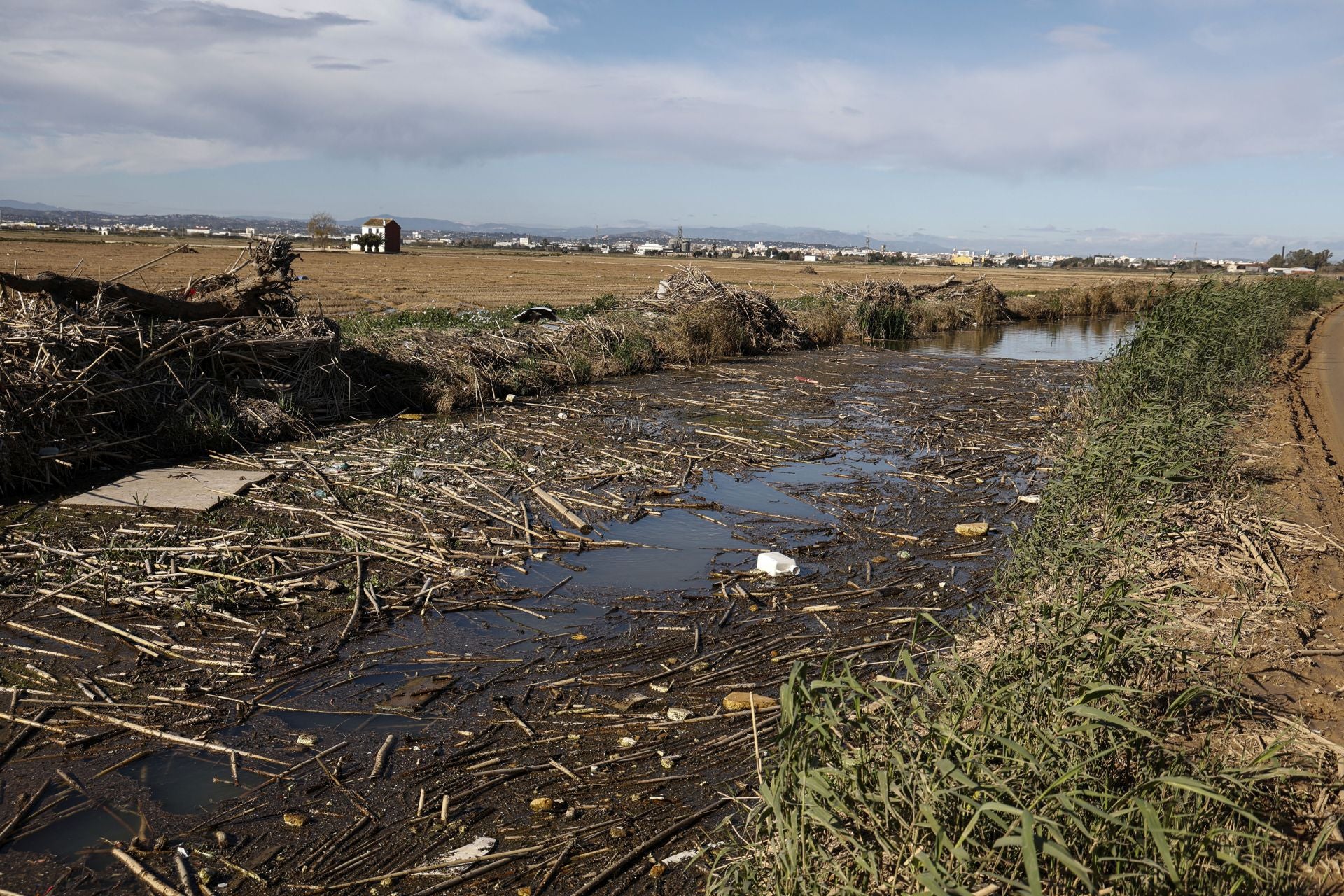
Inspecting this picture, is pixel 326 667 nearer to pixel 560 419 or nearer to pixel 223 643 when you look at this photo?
pixel 223 643

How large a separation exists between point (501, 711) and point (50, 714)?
2.21 m

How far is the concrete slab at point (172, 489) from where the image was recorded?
7.68 m

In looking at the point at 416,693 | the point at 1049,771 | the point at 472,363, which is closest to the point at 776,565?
the point at 416,693

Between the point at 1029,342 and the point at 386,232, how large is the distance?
264 feet

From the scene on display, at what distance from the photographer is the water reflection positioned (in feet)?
77.0

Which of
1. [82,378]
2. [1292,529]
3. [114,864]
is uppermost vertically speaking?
[82,378]

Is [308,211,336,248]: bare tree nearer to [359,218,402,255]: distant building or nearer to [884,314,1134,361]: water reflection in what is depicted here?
[359,218,402,255]: distant building

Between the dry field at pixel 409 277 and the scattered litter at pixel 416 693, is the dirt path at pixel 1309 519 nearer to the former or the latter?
the scattered litter at pixel 416 693

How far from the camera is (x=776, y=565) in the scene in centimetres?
684

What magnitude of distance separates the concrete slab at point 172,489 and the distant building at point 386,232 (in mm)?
86365

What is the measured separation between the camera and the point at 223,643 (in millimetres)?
5359

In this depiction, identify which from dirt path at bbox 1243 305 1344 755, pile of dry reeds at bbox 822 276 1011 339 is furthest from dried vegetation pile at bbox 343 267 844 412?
dirt path at bbox 1243 305 1344 755

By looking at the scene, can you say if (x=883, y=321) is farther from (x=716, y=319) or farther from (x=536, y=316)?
(x=536, y=316)

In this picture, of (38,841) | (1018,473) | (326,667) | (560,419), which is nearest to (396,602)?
(326,667)
